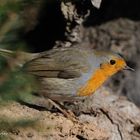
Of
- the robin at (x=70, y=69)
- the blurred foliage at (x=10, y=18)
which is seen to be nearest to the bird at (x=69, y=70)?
the robin at (x=70, y=69)

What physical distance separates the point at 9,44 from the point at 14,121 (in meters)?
0.76

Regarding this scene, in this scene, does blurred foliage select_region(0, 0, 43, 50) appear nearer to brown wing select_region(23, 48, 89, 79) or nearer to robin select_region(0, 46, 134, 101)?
robin select_region(0, 46, 134, 101)

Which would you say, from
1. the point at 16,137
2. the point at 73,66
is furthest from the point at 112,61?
the point at 16,137

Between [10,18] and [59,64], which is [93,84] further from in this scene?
[10,18]

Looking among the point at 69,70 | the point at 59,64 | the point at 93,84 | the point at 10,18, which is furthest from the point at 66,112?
the point at 10,18

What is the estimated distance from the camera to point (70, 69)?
548 centimetres

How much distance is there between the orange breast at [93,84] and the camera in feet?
17.0

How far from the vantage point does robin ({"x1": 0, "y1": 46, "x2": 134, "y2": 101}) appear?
521 cm

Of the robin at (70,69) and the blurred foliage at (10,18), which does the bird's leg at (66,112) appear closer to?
the robin at (70,69)

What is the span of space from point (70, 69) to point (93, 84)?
36cm

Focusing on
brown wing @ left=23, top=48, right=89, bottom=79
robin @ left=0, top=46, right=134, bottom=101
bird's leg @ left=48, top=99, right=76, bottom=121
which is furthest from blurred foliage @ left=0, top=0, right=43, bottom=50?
brown wing @ left=23, top=48, right=89, bottom=79

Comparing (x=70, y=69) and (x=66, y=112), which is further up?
(x=70, y=69)

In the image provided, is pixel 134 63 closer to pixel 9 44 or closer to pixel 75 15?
pixel 75 15

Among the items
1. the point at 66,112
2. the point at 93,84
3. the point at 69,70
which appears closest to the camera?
the point at 66,112
